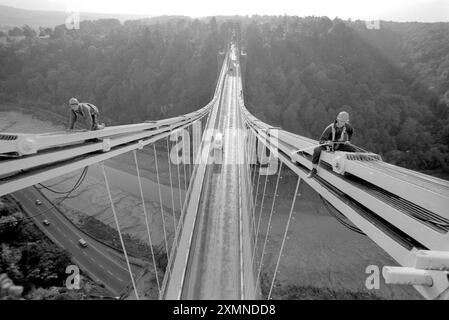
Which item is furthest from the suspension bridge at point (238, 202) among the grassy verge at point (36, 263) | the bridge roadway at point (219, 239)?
the grassy verge at point (36, 263)

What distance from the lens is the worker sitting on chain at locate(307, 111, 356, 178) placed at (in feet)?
13.6

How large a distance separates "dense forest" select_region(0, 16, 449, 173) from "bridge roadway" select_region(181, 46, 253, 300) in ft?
92.2

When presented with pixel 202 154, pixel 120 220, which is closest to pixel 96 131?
pixel 202 154

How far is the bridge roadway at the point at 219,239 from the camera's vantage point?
330 inches

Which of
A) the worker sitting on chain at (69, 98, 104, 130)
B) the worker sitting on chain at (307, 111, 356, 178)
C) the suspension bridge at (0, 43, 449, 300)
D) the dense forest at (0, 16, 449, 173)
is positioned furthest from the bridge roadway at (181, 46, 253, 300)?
the dense forest at (0, 16, 449, 173)

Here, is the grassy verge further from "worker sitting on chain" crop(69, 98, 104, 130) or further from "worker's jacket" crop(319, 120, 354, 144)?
"worker's jacket" crop(319, 120, 354, 144)

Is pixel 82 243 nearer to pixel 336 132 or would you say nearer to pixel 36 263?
pixel 36 263

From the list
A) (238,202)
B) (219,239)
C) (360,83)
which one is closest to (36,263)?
(238,202)

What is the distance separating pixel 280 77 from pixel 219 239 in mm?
47168

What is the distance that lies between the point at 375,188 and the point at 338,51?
68.5 metres

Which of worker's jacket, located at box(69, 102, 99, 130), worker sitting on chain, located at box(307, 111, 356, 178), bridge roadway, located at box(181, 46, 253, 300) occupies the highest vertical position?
worker's jacket, located at box(69, 102, 99, 130)

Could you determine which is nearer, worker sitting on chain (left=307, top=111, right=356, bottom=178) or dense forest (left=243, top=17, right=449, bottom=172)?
worker sitting on chain (left=307, top=111, right=356, bottom=178)

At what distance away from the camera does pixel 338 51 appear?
62188 mm

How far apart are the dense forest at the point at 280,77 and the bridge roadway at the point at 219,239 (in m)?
28.1
